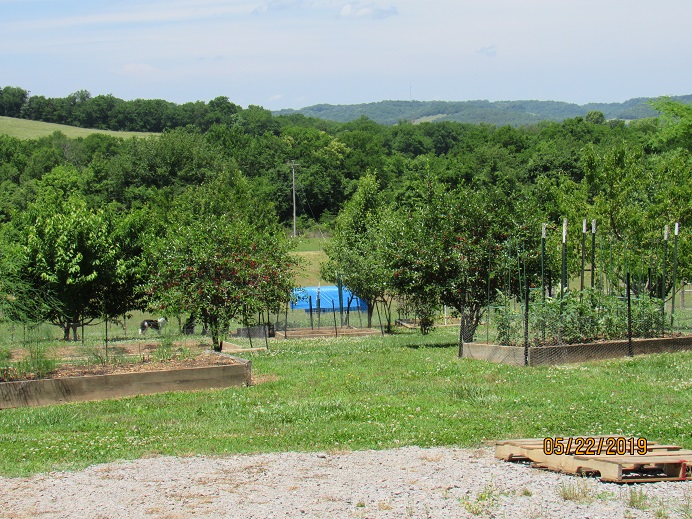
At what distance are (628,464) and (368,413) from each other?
16.4 feet

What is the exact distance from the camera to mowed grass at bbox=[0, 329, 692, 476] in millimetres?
10531

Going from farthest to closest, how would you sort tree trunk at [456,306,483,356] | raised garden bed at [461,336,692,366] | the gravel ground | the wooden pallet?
tree trunk at [456,306,483,356]
raised garden bed at [461,336,692,366]
the wooden pallet
the gravel ground

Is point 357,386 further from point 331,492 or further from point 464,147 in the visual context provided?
point 464,147

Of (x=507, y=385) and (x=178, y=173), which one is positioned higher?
(x=178, y=173)

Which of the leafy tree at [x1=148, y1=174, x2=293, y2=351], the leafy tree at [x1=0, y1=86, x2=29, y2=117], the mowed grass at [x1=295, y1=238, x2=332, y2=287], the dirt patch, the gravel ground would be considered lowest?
the mowed grass at [x1=295, y1=238, x2=332, y2=287]

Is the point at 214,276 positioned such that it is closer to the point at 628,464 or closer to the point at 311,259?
the point at 628,464

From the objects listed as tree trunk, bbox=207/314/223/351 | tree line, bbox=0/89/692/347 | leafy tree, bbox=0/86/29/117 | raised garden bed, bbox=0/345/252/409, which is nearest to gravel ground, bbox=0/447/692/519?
raised garden bed, bbox=0/345/252/409

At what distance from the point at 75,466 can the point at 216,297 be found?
38.3ft

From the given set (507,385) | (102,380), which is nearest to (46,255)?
(102,380)

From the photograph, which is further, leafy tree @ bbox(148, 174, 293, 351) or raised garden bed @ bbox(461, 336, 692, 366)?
leafy tree @ bbox(148, 174, 293, 351)

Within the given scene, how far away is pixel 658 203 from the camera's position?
1069 inches

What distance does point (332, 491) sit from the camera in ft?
27.4

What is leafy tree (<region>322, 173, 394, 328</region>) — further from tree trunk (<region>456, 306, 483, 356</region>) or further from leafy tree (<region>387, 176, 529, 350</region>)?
tree trunk (<region>456, 306, 483, 356</region>)

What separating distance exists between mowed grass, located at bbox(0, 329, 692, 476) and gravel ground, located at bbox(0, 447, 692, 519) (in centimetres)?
72
